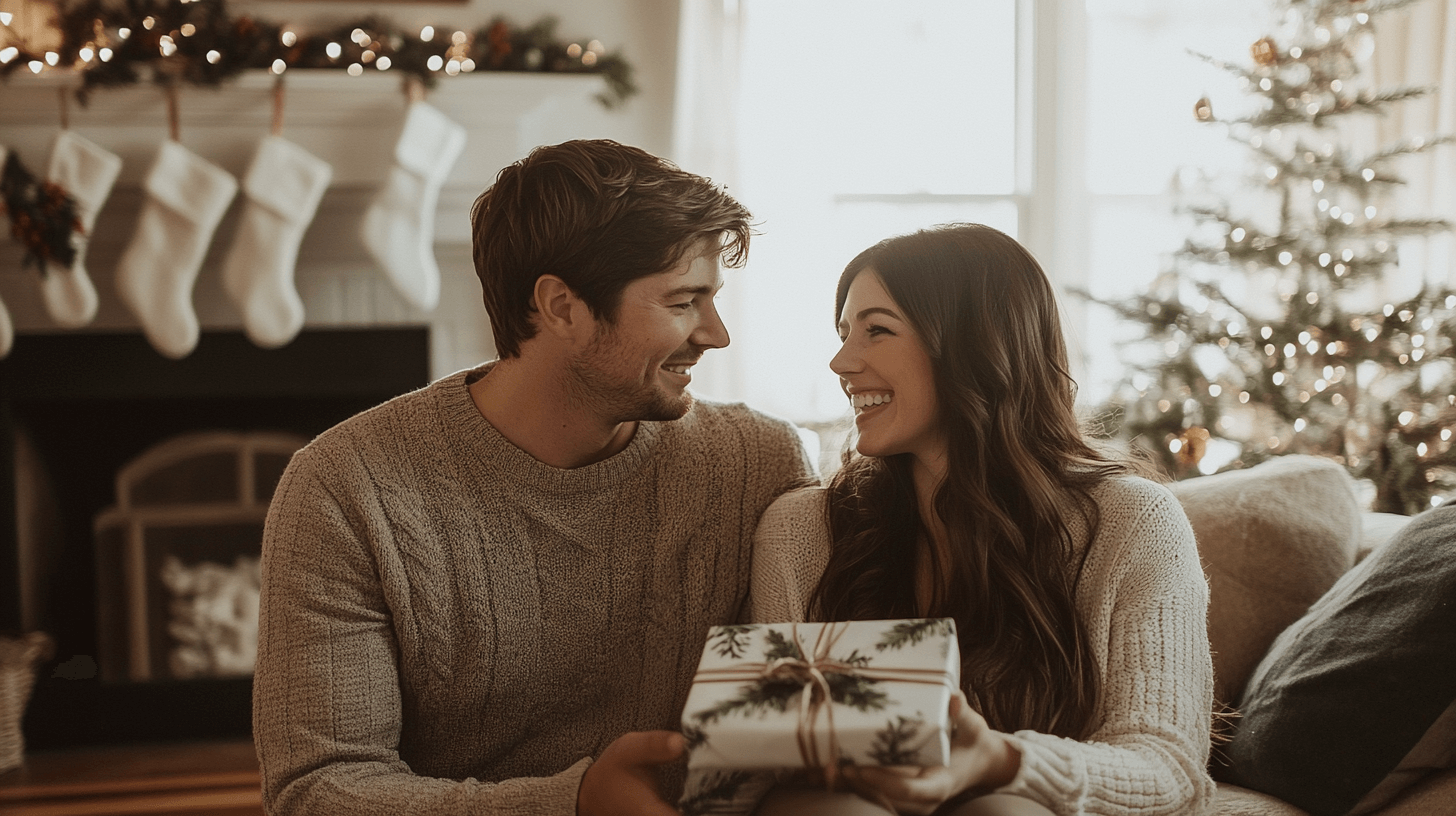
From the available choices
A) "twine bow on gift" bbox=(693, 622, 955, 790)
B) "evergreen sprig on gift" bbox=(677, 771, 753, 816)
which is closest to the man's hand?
"evergreen sprig on gift" bbox=(677, 771, 753, 816)

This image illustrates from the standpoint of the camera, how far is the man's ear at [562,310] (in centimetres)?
153

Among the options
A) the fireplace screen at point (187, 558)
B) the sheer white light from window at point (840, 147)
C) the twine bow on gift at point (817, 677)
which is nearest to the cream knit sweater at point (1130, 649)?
the twine bow on gift at point (817, 677)

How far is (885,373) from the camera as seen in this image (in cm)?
153

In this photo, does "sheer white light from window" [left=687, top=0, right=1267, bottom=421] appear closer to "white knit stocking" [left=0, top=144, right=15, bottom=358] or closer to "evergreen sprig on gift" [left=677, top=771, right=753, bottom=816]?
"white knit stocking" [left=0, top=144, right=15, bottom=358]

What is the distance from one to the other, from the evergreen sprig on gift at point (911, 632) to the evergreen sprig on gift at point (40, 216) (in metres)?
2.64

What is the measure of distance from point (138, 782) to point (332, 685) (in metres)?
2.08

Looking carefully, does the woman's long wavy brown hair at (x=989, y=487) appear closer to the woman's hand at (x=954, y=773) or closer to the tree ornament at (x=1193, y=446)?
the woman's hand at (x=954, y=773)

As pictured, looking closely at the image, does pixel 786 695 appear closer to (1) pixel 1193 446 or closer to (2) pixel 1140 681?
(2) pixel 1140 681

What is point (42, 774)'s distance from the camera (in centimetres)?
313

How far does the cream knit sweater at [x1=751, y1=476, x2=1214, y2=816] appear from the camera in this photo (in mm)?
1219

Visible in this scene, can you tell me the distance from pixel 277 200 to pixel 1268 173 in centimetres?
273

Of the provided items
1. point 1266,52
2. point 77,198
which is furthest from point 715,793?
point 1266,52

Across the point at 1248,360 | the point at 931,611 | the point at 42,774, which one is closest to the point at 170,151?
the point at 42,774

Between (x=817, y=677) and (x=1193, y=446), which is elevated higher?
(x=817, y=677)
